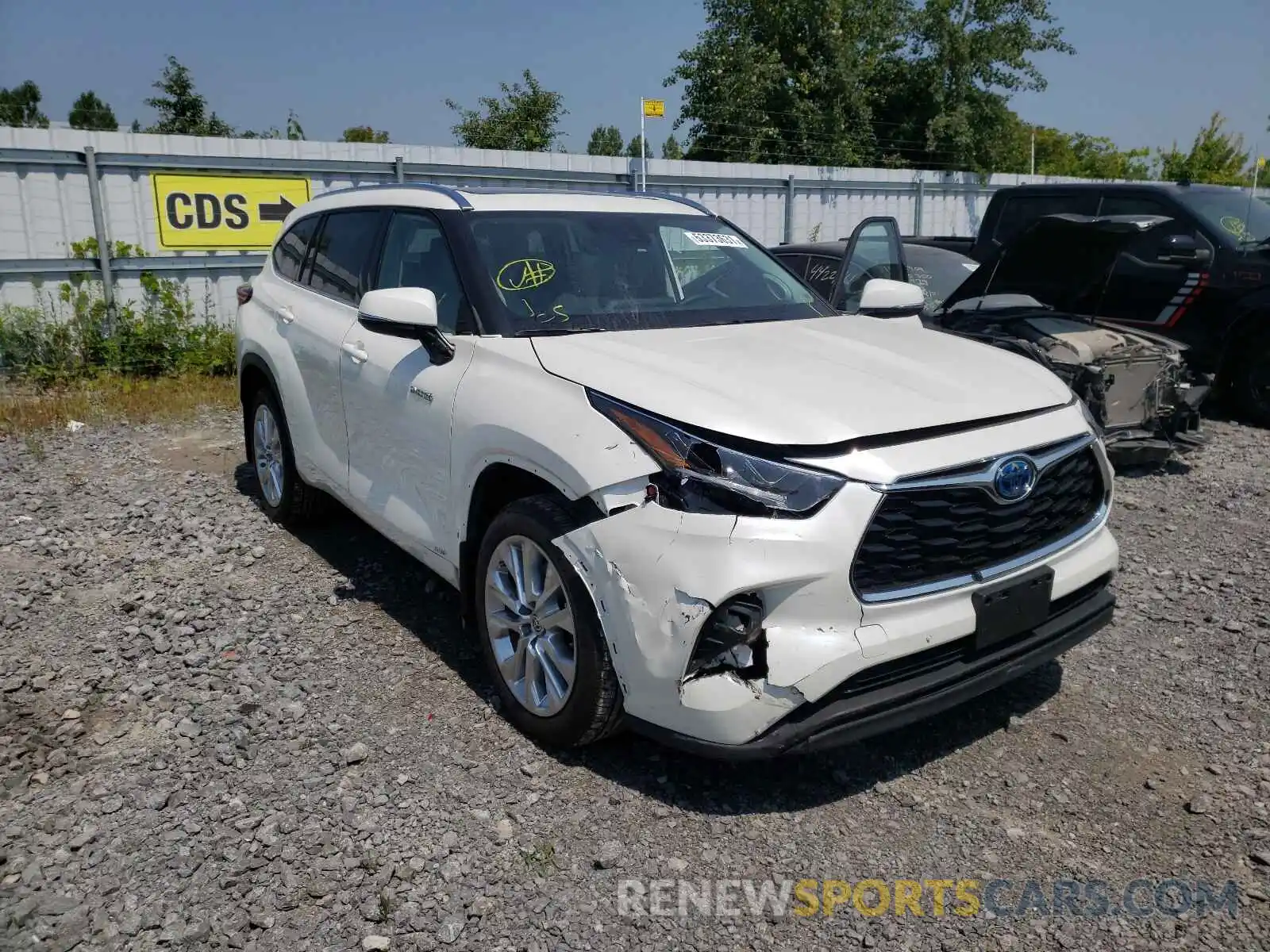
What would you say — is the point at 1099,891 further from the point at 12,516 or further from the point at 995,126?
the point at 995,126

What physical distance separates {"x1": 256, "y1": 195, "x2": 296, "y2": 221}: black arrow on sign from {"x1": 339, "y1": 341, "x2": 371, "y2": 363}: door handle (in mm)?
6747

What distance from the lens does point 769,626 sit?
8.38ft

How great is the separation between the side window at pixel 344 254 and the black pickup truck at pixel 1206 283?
15.9ft

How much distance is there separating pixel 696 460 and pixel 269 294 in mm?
3524

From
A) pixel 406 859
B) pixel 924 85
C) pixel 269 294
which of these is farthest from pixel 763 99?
pixel 406 859

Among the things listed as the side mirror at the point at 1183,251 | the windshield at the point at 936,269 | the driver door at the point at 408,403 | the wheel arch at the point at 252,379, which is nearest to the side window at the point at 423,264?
the driver door at the point at 408,403

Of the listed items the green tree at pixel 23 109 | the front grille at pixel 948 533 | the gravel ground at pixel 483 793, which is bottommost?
the gravel ground at pixel 483 793

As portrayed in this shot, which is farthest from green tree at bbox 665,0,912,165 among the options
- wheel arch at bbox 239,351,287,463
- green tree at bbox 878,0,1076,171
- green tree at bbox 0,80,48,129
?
wheel arch at bbox 239,351,287,463

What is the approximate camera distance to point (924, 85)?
23328 millimetres

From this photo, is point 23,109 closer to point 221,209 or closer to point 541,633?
point 221,209

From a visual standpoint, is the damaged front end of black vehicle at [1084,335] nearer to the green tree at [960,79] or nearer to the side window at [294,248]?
the side window at [294,248]

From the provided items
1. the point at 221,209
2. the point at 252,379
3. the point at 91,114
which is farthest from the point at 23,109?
the point at 91,114

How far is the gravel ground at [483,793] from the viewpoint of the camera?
2465 millimetres

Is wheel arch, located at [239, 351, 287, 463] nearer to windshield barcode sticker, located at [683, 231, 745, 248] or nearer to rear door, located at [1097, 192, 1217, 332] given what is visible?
windshield barcode sticker, located at [683, 231, 745, 248]
